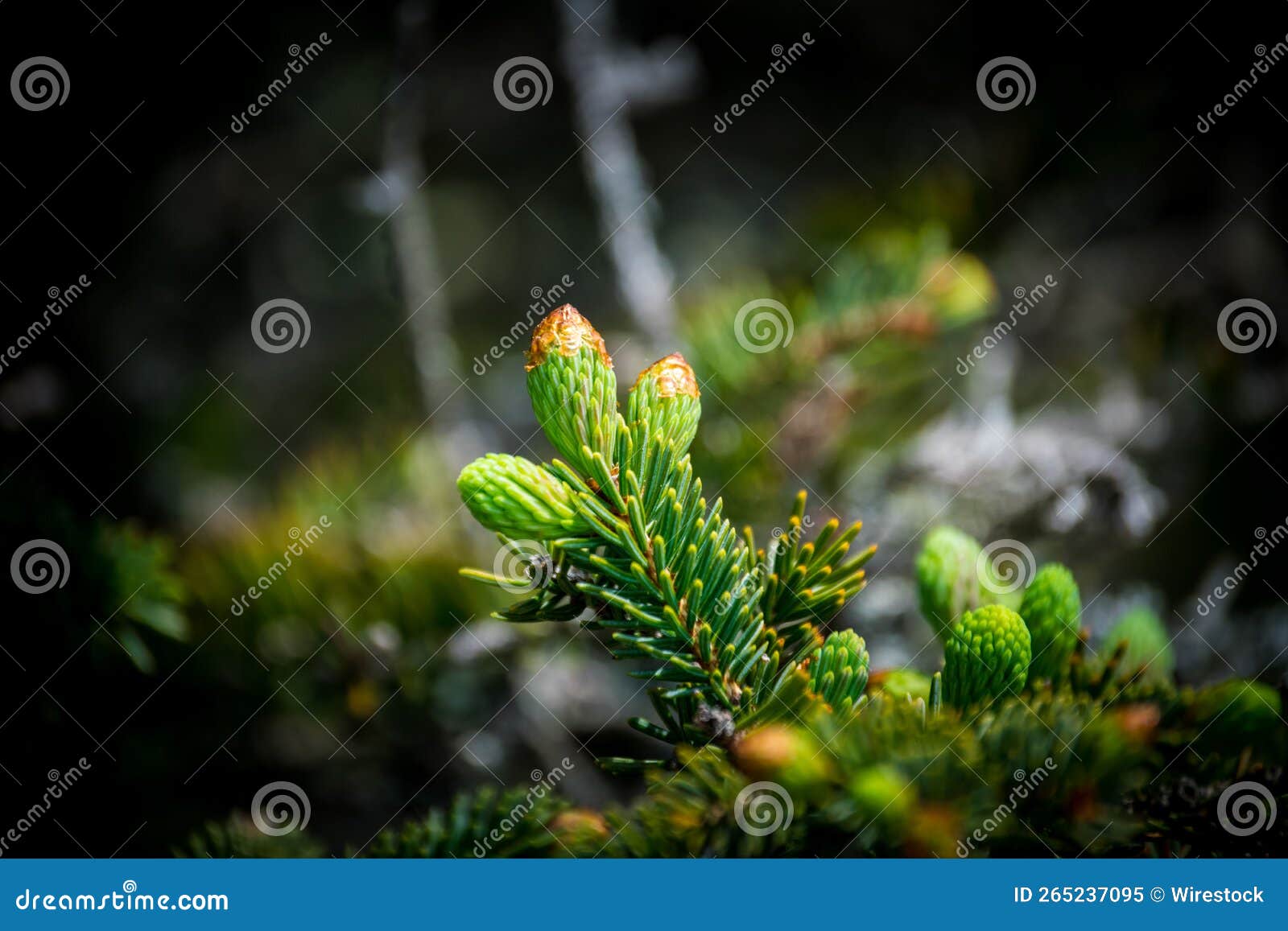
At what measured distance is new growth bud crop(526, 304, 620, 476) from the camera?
627 mm

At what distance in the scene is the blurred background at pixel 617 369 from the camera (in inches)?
48.3

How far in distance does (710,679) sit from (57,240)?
1547mm

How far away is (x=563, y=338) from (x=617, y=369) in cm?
110

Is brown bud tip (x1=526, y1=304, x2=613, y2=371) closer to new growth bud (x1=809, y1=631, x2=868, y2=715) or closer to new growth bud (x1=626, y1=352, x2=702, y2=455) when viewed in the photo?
new growth bud (x1=626, y1=352, x2=702, y2=455)

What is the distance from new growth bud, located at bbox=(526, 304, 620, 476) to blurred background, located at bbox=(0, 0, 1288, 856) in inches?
20.0

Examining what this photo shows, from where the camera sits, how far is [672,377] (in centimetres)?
66

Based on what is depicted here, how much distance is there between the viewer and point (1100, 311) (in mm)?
1887

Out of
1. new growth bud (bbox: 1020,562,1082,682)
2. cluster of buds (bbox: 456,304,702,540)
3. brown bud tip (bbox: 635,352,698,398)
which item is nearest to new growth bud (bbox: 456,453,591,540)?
cluster of buds (bbox: 456,304,702,540)

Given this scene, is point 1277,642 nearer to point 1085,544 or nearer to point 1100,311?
point 1085,544

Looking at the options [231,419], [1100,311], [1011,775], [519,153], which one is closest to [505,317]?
[519,153]

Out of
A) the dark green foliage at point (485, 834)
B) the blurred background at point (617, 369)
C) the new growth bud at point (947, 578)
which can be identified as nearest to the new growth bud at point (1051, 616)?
the new growth bud at point (947, 578)

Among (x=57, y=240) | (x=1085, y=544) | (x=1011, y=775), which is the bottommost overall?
(x=57, y=240)

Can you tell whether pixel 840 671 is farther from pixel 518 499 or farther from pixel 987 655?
pixel 518 499

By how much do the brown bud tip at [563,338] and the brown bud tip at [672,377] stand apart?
0.13 ft
